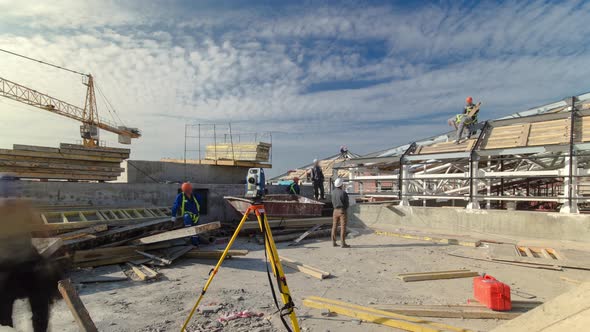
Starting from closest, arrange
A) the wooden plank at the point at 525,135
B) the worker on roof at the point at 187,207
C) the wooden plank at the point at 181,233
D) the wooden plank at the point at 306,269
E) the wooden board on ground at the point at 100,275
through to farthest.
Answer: the wooden board on ground at the point at 100,275
the wooden plank at the point at 306,269
the wooden plank at the point at 181,233
the worker on roof at the point at 187,207
the wooden plank at the point at 525,135

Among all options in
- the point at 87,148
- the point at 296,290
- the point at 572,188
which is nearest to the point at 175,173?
the point at 87,148

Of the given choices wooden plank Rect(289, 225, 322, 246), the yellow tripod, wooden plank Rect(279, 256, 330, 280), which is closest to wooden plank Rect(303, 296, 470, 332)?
the yellow tripod

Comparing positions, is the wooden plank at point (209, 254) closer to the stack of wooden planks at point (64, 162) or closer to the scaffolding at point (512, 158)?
the scaffolding at point (512, 158)

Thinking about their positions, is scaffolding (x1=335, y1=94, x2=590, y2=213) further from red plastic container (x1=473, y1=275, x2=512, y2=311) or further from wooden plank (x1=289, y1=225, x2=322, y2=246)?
red plastic container (x1=473, y1=275, x2=512, y2=311)

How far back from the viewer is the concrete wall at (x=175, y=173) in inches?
522

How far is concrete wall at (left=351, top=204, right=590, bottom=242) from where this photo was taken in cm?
849

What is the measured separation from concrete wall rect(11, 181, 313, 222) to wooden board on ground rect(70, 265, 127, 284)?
2.71 m

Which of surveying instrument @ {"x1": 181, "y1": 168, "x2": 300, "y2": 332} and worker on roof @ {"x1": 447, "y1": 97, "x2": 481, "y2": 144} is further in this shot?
worker on roof @ {"x1": 447, "y1": 97, "x2": 481, "y2": 144}

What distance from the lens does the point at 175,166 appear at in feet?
48.0

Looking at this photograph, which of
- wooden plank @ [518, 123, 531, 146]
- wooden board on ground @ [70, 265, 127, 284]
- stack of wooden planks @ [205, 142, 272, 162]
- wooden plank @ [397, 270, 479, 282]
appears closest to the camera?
Answer: wooden plank @ [397, 270, 479, 282]

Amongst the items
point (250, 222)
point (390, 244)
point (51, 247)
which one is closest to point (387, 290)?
point (390, 244)

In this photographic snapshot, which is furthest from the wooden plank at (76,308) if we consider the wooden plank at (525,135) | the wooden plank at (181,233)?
the wooden plank at (525,135)

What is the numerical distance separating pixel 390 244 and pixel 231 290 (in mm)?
5495

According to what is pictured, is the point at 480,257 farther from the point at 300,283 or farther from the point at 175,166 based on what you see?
the point at 175,166
